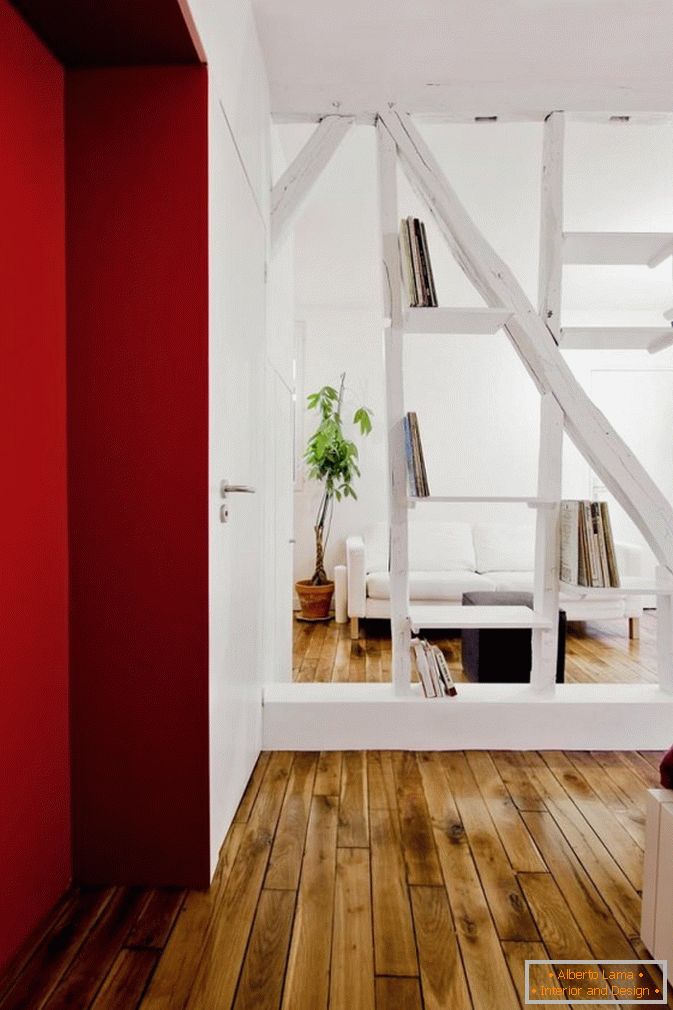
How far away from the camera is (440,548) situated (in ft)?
16.5

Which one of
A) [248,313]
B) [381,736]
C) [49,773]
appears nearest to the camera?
[49,773]

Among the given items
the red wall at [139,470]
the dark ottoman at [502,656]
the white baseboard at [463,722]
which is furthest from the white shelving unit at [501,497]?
the red wall at [139,470]

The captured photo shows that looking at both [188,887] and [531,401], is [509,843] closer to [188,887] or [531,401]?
[188,887]

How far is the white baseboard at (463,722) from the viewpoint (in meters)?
2.33

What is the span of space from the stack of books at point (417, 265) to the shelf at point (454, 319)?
0.12 feet

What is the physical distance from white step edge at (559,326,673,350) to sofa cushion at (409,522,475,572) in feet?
8.73

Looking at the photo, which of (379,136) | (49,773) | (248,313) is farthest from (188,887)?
(379,136)

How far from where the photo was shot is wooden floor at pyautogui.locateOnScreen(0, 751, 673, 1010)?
1.22 m

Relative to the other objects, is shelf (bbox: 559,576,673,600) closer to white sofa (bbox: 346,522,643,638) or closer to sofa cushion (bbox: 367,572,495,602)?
white sofa (bbox: 346,522,643,638)

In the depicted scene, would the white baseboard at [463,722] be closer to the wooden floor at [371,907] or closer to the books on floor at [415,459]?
the wooden floor at [371,907]

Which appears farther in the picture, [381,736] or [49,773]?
[381,736]

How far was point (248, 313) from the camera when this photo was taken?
2.00 m

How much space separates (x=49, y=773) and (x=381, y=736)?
4.03ft

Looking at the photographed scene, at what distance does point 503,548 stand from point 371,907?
3.83 m
